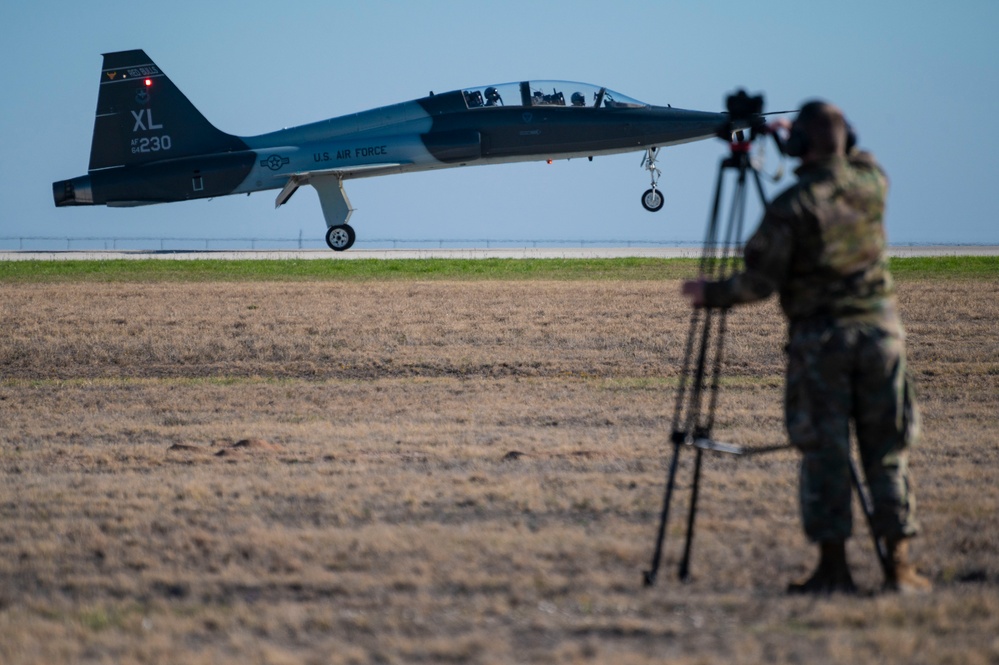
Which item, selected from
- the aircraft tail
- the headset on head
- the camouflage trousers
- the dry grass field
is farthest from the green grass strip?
the camouflage trousers

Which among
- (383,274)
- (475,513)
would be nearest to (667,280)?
(383,274)

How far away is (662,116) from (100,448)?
83.6ft

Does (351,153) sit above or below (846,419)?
above

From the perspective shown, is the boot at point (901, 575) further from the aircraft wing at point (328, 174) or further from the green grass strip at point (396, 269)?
the aircraft wing at point (328, 174)

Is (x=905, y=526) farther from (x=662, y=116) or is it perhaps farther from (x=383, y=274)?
(x=662, y=116)

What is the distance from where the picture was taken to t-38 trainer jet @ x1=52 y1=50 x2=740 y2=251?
3350 cm

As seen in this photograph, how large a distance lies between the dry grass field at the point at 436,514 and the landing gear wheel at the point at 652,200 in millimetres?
17633

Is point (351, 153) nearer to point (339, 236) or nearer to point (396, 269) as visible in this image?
point (339, 236)

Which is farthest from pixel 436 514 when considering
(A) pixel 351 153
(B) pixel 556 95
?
(A) pixel 351 153

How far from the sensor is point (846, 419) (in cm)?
528

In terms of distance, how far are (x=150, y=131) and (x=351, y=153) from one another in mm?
6552

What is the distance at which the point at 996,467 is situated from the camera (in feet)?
29.3

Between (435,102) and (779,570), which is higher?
(435,102)

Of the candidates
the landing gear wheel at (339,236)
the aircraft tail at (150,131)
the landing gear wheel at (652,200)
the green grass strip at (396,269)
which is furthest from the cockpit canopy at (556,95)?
the aircraft tail at (150,131)
